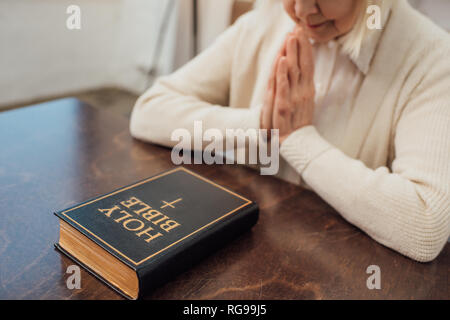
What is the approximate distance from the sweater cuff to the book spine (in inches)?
8.4

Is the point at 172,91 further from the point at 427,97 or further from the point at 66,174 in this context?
the point at 427,97

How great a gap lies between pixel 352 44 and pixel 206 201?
0.52m

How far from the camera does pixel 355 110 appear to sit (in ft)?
3.12

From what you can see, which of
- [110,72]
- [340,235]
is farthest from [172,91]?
[110,72]

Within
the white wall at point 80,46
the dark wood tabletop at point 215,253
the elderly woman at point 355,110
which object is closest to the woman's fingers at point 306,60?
the elderly woman at point 355,110

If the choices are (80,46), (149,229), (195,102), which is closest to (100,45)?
(80,46)

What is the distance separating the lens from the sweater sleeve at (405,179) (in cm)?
69

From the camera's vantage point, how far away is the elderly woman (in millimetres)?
719

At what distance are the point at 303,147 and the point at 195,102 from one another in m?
0.38

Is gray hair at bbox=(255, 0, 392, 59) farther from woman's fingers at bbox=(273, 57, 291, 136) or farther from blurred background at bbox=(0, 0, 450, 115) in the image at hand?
blurred background at bbox=(0, 0, 450, 115)

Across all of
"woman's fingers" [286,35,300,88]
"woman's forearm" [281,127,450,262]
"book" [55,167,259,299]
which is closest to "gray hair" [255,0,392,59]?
"woman's fingers" [286,35,300,88]

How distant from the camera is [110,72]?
10.8 ft

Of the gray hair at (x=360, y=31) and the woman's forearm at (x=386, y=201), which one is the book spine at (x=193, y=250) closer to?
the woman's forearm at (x=386, y=201)

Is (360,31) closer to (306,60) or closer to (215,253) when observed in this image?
(306,60)
